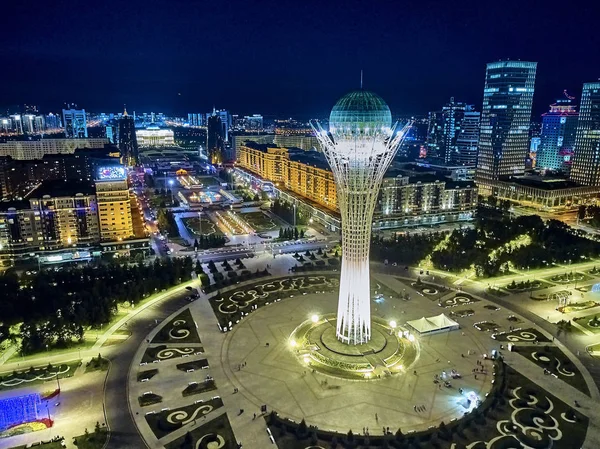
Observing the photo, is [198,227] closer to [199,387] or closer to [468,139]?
[199,387]

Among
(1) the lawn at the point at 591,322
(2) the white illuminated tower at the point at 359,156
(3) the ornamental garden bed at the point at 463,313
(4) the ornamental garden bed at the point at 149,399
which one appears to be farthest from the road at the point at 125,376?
(1) the lawn at the point at 591,322

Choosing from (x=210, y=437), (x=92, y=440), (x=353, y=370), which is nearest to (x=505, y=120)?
(x=353, y=370)

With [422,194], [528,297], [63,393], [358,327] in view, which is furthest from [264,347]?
[422,194]

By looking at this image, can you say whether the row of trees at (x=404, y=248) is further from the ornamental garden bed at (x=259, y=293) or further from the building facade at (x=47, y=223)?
the building facade at (x=47, y=223)

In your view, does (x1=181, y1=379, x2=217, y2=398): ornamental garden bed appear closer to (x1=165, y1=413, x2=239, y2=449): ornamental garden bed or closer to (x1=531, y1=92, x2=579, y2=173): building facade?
(x1=165, y1=413, x2=239, y2=449): ornamental garden bed

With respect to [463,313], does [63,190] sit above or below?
above

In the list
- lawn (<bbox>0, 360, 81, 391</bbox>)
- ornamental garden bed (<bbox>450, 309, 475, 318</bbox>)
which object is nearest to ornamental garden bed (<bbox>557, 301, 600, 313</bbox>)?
ornamental garden bed (<bbox>450, 309, 475, 318</bbox>)
